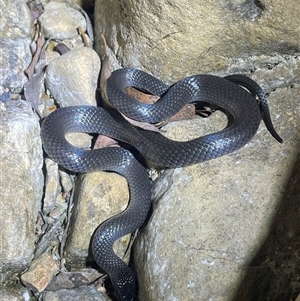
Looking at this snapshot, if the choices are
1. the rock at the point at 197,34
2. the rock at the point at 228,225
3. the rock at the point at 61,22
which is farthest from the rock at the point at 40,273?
the rock at the point at 61,22

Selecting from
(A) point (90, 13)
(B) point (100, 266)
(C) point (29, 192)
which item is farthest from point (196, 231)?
(A) point (90, 13)

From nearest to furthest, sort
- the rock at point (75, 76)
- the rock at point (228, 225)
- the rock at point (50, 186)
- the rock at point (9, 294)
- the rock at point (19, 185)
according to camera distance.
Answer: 1. the rock at point (228, 225)
2. the rock at point (9, 294)
3. the rock at point (19, 185)
4. the rock at point (50, 186)
5. the rock at point (75, 76)

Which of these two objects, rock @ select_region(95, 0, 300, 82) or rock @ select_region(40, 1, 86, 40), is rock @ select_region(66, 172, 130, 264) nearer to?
rock @ select_region(95, 0, 300, 82)

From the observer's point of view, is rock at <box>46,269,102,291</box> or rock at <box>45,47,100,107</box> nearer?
rock at <box>46,269,102,291</box>

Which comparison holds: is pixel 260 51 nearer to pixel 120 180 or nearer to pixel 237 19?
pixel 237 19

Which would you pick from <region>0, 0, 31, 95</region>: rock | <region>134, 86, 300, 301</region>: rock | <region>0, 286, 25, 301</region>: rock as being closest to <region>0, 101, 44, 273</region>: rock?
<region>0, 286, 25, 301</region>: rock

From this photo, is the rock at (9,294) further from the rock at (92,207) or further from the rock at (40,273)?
the rock at (92,207)

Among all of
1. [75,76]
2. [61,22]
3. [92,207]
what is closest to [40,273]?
[92,207]
